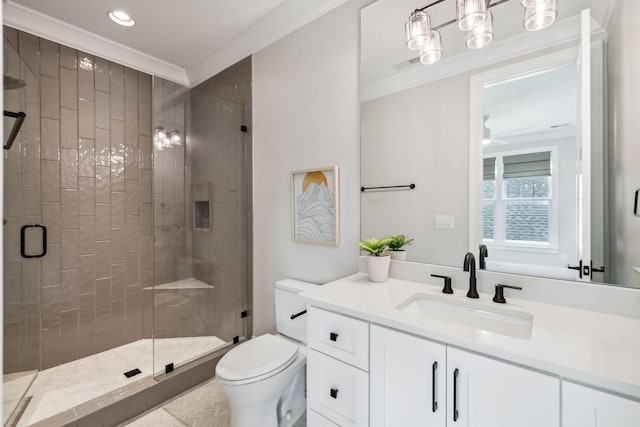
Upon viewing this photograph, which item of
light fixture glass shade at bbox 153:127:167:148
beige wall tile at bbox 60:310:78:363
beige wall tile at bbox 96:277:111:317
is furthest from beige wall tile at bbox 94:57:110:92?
beige wall tile at bbox 60:310:78:363

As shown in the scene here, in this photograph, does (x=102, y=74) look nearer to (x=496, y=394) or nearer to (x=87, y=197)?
(x=87, y=197)

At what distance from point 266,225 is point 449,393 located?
1.63 metres

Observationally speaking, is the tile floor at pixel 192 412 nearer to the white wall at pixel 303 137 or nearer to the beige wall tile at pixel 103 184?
the white wall at pixel 303 137

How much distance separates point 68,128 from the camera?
2234 millimetres

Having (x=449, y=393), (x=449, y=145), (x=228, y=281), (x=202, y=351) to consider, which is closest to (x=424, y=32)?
(x=449, y=145)

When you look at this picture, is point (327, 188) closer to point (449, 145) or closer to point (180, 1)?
point (449, 145)

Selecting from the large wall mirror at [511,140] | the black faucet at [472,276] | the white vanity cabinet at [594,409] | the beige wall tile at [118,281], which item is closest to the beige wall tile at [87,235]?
the beige wall tile at [118,281]

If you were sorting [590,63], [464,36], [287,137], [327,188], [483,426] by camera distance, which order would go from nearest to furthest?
[483,426], [590,63], [464,36], [327,188], [287,137]

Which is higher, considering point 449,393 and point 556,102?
point 556,102

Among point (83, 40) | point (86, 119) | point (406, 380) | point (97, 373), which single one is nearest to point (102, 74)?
point (83, 40)

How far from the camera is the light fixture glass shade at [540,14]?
3.71 ft

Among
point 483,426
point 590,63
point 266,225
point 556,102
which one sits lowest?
point 483,426

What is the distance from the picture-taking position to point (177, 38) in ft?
7.59

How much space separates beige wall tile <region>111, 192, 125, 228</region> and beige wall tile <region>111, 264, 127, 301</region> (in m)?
0.36
